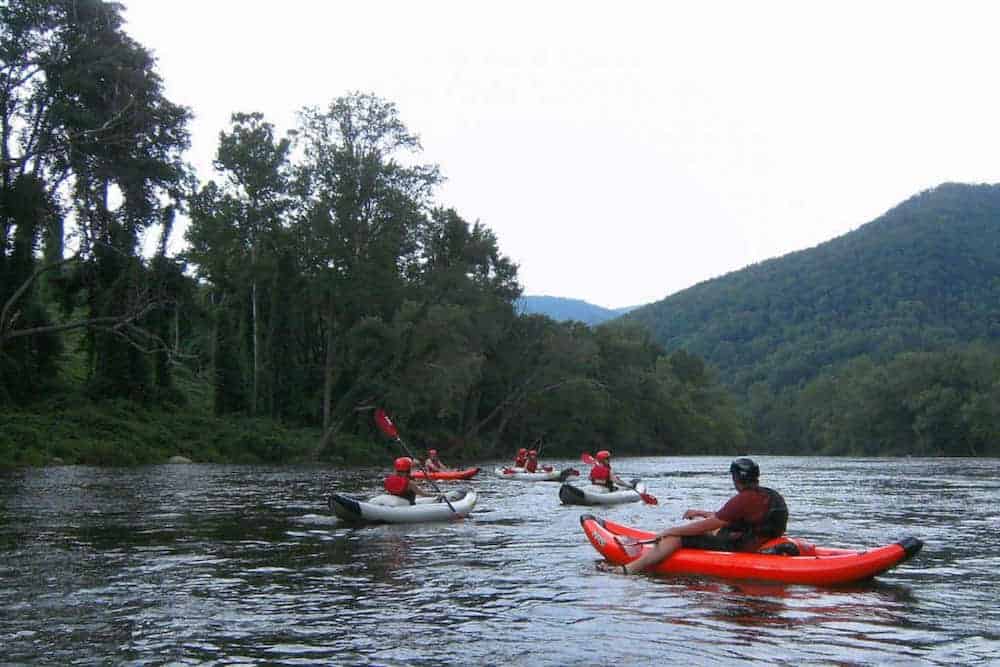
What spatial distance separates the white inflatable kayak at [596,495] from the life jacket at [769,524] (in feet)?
30.9

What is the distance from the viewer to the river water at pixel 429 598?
21.2ft

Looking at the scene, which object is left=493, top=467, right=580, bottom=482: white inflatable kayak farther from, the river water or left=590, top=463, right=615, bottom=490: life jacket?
the river water

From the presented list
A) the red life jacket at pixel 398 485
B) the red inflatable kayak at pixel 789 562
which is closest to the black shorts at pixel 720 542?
the red inflatable kayak at pixel 789 562

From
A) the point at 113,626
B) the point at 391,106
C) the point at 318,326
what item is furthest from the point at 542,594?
the point at 318,326

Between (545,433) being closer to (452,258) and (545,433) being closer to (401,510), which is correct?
(452,258)

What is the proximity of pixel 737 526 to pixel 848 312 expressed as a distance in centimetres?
12741

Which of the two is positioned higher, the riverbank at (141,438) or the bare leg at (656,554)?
the riverbank at (141,438)

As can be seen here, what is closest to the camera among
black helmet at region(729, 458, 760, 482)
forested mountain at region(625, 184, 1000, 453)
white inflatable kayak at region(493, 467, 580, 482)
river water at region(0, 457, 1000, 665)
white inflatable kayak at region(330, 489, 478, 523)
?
river water at region(0, 457, 1000, 665)

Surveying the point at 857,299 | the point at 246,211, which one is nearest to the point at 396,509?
the point at 246,211

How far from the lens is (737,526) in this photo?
970cm

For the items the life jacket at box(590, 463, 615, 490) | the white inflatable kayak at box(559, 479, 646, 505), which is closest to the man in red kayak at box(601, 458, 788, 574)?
the white inflatable kayak at box(559, 479, 646, 505)

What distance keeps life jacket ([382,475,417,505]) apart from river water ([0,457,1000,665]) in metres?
0.65

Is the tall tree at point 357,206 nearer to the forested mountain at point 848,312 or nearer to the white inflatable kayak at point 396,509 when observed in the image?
the white inflatable kayak at point 396,509

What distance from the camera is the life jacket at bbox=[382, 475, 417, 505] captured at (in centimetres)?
1506
